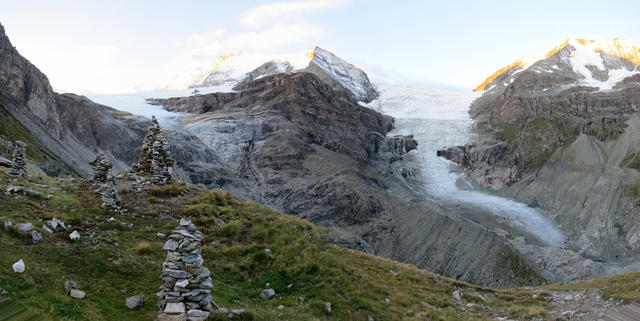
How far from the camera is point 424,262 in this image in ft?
284

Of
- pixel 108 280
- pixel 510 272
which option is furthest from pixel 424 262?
pixel 108 280

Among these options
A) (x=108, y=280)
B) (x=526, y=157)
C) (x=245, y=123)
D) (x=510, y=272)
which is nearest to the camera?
(x=108, y=280)

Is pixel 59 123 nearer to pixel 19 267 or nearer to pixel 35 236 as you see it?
pixel 35 236

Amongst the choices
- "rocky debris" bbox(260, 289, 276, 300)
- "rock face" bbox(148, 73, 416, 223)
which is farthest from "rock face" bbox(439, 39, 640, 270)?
"rocky debris" bbox(260, 289, 276, 300)

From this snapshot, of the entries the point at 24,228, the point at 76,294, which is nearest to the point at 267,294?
the point at 76,294

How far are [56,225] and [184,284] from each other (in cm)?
696

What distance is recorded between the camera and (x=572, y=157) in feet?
458

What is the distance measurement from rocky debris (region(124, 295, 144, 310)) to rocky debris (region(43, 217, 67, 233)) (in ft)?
17.5

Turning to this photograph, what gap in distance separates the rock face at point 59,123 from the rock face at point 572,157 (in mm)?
93457

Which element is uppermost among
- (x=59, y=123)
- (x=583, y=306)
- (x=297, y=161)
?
(x=59, y=123)

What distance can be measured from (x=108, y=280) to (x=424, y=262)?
268 feet

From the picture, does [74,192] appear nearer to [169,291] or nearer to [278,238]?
[278,238]

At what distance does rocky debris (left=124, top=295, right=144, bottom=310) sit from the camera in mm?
10477

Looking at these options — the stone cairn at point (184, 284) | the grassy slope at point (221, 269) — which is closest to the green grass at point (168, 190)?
the grassy slope at point (221, 269)
